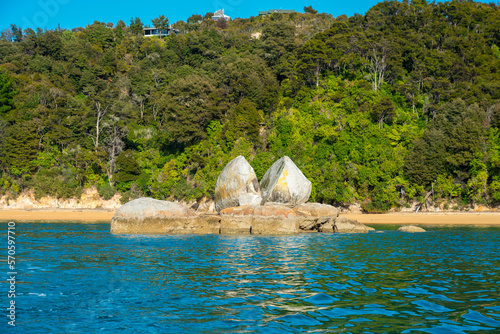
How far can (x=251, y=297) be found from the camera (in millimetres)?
8984

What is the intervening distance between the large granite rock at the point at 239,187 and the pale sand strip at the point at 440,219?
12.4m

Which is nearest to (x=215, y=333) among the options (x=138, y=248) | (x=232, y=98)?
(x=138, y=248)

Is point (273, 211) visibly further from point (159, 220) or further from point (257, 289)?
point (257, 289)

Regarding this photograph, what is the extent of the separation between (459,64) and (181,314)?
183 feet

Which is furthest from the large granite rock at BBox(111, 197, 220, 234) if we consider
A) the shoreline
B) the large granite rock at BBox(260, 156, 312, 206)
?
the shoreline

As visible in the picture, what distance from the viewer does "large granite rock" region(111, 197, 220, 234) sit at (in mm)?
24188

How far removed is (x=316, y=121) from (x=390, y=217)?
57.3 feet

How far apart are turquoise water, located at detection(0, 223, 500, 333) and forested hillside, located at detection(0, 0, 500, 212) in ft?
91.6

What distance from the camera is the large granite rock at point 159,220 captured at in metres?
24.2

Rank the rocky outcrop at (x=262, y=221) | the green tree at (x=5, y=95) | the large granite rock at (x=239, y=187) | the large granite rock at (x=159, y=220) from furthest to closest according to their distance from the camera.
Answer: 1. the green tree at (x=5, y=95)
2. the large granite rock at (x=239, y=187)
3. the large granite rock at (x=159, y=220)
4. the rocky outcrop at (x=262, y=221)

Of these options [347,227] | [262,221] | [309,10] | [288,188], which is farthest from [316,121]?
[309,10]

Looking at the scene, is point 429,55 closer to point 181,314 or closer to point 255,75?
point 255,75

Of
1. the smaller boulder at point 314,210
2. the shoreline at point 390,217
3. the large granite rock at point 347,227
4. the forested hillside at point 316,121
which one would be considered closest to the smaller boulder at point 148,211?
the smaller boulder at point 314,210

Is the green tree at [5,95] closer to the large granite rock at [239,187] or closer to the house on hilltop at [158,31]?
the large granite rock at [239,187]
